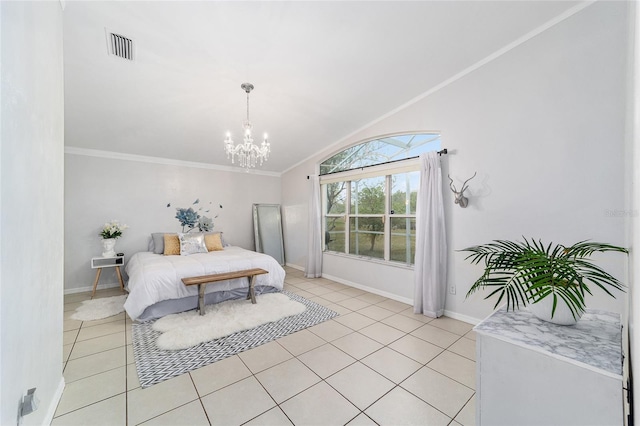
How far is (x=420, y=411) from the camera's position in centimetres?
169

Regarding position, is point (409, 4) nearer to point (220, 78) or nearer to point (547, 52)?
point (547, 52)

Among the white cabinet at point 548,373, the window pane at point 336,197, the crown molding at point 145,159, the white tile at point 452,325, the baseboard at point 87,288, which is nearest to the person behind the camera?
the white cabinet at point 548,373

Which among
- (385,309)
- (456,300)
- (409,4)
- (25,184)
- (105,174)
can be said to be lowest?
(385,309)

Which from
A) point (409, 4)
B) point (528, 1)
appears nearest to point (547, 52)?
point (528, 1)

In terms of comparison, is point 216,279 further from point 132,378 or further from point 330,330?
point 330,330

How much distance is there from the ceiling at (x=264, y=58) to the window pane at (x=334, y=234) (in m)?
2.02

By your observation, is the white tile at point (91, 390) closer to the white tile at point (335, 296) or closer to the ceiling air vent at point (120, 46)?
the white tile at point (335, 296)

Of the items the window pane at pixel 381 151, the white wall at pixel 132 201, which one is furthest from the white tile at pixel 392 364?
the white wall at pixel 132 201

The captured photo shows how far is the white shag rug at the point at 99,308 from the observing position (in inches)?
124

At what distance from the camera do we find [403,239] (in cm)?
393

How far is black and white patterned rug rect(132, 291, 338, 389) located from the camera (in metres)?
2.09

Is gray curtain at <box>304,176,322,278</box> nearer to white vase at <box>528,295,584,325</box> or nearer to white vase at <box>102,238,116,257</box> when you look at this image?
white vase at <box>102,238,116,257</box>

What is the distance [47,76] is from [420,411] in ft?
10.4

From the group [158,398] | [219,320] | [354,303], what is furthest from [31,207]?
[354,303]
